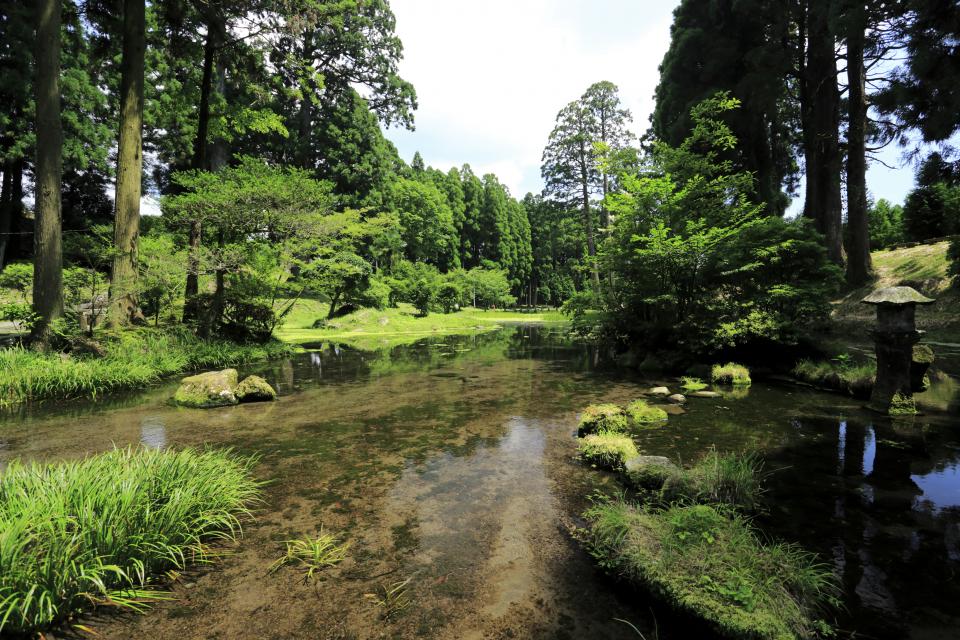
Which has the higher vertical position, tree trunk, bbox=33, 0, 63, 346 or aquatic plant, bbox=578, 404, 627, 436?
tree trunk, bbox=33, 0, 63, 346

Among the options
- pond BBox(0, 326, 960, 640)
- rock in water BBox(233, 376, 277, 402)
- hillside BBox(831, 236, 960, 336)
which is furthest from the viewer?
hillside BBox(831, 236, 960, 336)

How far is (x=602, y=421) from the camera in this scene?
Result: 593cm

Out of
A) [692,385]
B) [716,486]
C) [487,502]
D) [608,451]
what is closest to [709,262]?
[692,385]

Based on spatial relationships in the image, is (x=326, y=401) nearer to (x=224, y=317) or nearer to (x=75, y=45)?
(x=224, y=317)

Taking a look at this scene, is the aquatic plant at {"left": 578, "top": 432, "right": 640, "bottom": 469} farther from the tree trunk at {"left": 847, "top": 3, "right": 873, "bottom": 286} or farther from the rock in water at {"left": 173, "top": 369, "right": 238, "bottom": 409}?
the tree trunk at {"left": 847, "top": 3, "right": 873, "bottom": 286}

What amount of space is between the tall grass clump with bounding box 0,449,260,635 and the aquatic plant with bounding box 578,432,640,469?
3766mm

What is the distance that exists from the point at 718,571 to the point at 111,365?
35.9 ft

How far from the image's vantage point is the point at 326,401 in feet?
26.6

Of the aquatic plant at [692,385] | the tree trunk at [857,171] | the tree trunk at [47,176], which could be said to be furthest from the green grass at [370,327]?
the tree trunk at [857,171]

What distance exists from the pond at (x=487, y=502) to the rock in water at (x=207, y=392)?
0.41 metres

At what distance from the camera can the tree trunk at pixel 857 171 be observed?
15359mm

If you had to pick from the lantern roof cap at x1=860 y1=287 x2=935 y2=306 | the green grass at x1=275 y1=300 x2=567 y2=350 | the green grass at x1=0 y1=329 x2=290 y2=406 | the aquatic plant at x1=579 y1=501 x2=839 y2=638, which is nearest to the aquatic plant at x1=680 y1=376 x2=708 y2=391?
the lantern roof cap at x1=860 y1=287 x2=935 y2=306

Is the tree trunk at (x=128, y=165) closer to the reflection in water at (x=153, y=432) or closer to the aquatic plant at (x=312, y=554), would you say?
the reflection in water at (x=153, y=432)

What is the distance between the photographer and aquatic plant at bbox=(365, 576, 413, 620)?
257 cm
